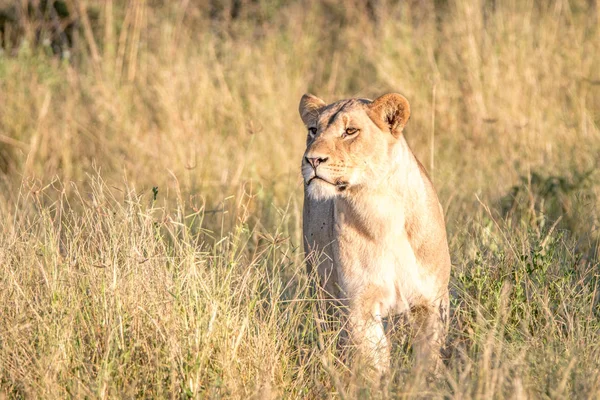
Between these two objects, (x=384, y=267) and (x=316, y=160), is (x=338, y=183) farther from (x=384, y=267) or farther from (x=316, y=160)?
(x=384, y=267)

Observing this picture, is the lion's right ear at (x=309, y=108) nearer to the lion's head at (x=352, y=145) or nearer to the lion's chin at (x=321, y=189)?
the lion's head at (x=352, y=145)

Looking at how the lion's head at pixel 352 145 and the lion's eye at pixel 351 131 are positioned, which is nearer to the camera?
the lion's head at pixel 352 145

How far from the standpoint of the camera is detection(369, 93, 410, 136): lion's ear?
3.69m

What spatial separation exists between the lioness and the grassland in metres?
0.14

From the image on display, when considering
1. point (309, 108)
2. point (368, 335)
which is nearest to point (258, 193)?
point (309, 108)

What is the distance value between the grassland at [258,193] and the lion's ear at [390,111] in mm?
698

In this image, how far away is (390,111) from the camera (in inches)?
147

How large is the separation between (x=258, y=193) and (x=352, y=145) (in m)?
1.04

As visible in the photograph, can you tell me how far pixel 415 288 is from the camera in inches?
144

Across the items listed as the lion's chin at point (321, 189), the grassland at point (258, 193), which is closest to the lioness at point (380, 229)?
the lion's chin at point (321, 189)

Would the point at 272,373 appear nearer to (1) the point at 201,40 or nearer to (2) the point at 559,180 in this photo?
(2) the point at 559,180

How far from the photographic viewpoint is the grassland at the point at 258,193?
10.7ft

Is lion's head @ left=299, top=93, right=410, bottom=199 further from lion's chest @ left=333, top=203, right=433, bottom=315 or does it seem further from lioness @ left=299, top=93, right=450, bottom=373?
lion's chest @ left=333, top=203, right=433, bottom=315

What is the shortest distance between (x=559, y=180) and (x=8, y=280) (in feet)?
10.3
